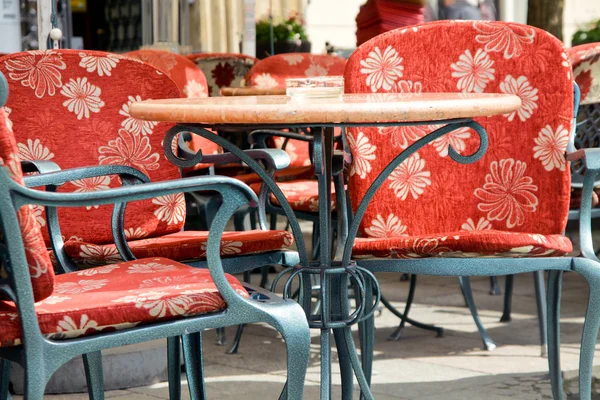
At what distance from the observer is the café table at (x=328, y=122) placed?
5.59ft

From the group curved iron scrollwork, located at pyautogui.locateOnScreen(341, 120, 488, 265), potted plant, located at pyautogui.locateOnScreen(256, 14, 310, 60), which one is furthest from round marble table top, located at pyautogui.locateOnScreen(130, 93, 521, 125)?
potted plant, located at pyautogui.locateOnScreen(256, 14, 310, 60)

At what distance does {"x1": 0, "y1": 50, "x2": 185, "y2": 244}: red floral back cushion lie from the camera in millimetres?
2465

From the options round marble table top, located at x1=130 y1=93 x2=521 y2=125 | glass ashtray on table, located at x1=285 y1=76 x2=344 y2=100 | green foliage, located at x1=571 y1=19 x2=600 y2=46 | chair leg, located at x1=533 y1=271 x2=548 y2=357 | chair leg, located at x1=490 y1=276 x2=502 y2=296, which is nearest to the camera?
round marble table top, located at x1=130 y1=93 x2=521 y2=125

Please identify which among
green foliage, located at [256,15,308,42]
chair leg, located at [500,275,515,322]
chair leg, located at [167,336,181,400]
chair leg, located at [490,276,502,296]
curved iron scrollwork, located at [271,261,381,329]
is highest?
green foliage, located at [256,15,308,42]

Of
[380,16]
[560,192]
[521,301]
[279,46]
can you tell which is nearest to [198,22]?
[279,46]

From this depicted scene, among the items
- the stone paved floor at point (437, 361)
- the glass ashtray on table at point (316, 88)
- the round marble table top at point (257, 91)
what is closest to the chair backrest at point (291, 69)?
the round marble table top at point (257, 91)

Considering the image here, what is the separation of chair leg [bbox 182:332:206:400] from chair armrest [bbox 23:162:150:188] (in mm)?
367

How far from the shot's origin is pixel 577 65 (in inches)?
128

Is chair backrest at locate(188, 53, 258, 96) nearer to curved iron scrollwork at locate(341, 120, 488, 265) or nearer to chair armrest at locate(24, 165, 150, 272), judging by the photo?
chair armrest at locate(24, 165, 150, 272)

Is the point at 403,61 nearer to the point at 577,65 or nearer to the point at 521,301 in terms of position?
the point at 577,65

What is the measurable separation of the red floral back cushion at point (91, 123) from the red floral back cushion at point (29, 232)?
107cm

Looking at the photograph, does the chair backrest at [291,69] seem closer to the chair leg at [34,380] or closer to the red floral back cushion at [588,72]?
the red floral back cushion at [588,72]

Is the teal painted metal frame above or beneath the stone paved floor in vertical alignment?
above

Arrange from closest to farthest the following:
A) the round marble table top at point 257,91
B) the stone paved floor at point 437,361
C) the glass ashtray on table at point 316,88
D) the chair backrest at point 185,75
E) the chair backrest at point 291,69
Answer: the glass ashtray on table at point 316,88
the stone paved floor at point 437,361
the round marble table top at point 257,91
the chair backrest at point 185,75
the chair backrest at point 291,69
